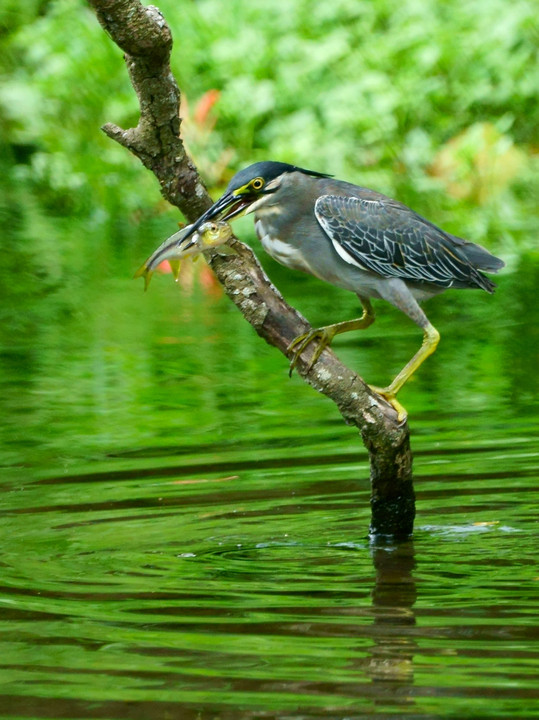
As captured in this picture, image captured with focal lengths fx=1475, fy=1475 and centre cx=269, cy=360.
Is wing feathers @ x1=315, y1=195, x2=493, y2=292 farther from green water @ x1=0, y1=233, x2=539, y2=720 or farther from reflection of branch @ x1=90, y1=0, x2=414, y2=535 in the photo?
green water @ x1=0, y1=233, x2=539, y2=720

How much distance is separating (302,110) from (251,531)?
37.6ft

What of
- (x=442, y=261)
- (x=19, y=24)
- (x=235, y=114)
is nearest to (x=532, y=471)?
(x=442, y=261)

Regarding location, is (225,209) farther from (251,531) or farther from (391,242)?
(251,531)

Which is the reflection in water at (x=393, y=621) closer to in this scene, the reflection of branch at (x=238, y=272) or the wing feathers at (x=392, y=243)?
the reflection of branch at (x=238, y=272)

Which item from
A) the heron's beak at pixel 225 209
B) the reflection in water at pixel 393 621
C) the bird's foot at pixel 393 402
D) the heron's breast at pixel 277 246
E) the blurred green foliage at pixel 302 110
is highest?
the blurred green foliage at pixel 302 110

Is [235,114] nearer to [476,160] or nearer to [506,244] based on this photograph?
[476,160]

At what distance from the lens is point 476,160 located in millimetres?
15844

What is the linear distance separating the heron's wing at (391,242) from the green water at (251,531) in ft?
3.41

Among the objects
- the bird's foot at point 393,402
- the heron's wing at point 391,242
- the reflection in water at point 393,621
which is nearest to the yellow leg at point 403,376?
the bird's foot at point 393,402

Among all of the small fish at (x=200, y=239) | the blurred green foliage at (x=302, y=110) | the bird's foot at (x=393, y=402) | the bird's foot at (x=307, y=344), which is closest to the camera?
the small fish at (x=200, y=239)

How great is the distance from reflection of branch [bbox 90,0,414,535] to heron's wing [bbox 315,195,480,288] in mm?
443

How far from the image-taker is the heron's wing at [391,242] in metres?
5.72

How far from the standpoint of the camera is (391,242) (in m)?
5.95

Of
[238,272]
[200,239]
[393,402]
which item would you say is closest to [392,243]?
[393,402]
